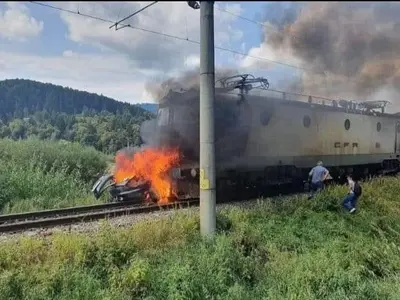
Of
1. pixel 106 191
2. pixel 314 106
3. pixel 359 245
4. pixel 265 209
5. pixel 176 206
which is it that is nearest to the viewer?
pixel 359 245

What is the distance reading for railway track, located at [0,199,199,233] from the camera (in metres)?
9.66

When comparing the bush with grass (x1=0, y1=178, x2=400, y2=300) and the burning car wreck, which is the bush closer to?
the burning car wreck

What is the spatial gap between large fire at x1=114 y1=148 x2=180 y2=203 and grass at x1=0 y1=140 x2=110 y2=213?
1781mm

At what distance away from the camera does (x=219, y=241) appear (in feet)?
27.6

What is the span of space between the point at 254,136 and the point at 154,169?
3570mm

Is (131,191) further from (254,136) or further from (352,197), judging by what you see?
(352,197)

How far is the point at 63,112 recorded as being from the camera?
65.8 metres

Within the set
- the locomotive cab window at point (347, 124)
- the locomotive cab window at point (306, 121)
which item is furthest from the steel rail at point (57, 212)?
the locomotive cab window at point (347, 124)

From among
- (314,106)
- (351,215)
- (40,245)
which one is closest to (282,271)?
(40,245)

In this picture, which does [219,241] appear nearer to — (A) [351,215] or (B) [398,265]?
(B) [398,265]

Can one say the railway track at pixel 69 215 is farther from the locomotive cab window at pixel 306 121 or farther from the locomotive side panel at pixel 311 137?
the locomotive cab window at pixel 306 121

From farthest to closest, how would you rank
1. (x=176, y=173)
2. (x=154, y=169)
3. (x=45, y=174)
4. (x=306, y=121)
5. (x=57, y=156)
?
(x=57, y=156), (x=306, y=121), (x=45, y=174), (x=154, y=169), (x=176, y=173)

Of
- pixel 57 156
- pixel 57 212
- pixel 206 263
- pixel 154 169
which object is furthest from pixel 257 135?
pixel 57 156

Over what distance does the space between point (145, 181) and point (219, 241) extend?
5.30 metres
